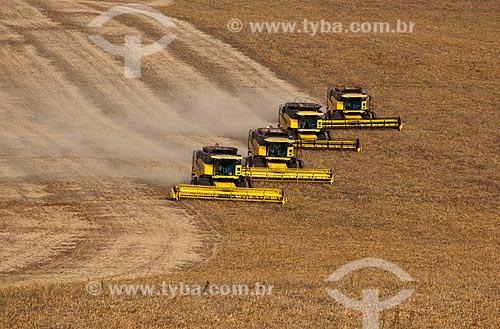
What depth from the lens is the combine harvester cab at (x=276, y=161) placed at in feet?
135

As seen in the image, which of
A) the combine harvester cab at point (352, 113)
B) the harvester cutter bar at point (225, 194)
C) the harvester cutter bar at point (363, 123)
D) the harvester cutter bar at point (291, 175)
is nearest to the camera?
the harvester cutter bar at point (225, 194)

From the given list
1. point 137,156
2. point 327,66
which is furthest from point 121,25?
point 137,156

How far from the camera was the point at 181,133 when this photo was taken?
171ft

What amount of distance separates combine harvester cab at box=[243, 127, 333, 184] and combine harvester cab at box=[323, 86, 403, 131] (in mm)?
8203

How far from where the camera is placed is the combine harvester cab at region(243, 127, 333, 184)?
41219mm

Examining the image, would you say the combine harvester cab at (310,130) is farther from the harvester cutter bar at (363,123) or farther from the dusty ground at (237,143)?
the harvester cutter bar at (363,123)

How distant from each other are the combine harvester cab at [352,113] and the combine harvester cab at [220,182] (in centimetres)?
1272

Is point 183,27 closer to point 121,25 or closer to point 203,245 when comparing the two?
point 121,25

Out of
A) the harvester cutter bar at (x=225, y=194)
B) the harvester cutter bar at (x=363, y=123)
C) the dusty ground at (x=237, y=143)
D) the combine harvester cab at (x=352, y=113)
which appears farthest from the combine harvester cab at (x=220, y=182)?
the combine harvester cab at (x=352, y=113)

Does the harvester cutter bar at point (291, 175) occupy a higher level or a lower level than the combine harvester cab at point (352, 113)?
lower

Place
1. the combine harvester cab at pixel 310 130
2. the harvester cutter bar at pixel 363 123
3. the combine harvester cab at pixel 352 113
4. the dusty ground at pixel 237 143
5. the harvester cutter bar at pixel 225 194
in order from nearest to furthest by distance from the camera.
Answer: the dusty ground at pixel 237 143, the harvester cutter bar at pixel 225 194, the combine harvester cab at pixel 310 130, the harvester cutter bar at pixel 363 123, the combine harvester cab at pixel 352 113

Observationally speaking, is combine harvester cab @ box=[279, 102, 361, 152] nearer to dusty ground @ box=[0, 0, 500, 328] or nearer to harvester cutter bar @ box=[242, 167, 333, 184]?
dusty ground @ box=[0, 0, 500, 328]

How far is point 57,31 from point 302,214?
135 ft

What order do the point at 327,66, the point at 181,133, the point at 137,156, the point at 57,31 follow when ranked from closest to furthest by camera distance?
the point at 137,156 < the point at 181,133 < the point at 327,66 < the point at 57,31
